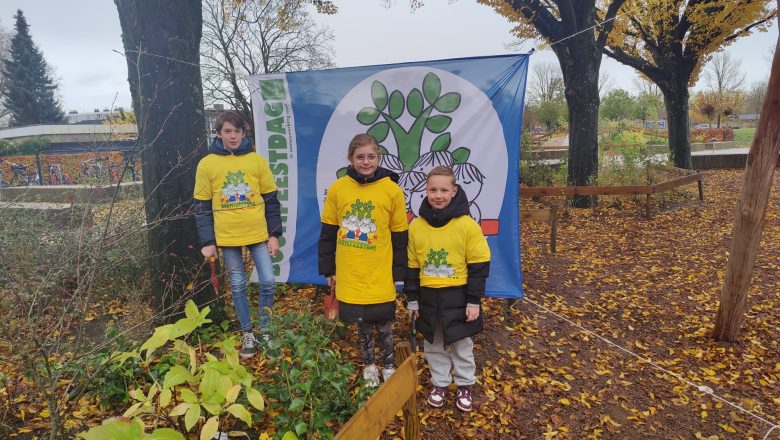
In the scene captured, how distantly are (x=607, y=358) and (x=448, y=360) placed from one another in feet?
5.23

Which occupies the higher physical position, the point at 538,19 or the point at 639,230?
the point at 538,19

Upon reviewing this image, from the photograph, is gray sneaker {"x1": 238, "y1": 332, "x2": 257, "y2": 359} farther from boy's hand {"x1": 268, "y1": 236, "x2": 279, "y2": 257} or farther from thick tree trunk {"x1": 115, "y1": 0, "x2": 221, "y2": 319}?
boy's hand {"x1": 268, "y1": 236, "x2": 279, "y2": 257}

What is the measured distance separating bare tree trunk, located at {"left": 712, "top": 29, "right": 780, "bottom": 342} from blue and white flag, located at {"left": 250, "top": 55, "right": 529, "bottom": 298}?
1808mm

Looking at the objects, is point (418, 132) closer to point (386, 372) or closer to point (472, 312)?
point (472, 312)

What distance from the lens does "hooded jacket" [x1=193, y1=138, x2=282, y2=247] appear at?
10.3ft

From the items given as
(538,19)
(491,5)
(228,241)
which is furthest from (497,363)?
(491,5)

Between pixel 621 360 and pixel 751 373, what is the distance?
919 millimetres

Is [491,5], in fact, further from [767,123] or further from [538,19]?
[767,123]

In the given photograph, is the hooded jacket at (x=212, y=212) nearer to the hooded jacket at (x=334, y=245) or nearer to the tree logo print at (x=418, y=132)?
the hooded jacket at (x=334, y=245)

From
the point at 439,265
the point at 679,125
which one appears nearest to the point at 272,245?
the point at 439,265

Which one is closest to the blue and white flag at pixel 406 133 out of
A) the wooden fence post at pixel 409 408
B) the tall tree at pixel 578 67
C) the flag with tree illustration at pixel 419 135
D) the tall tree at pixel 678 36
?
the flag with tree illustration at pixel 419 135

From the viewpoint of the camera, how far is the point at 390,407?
66.4 inches

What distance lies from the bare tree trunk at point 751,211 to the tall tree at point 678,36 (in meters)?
10.8

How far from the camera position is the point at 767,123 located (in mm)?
3516
